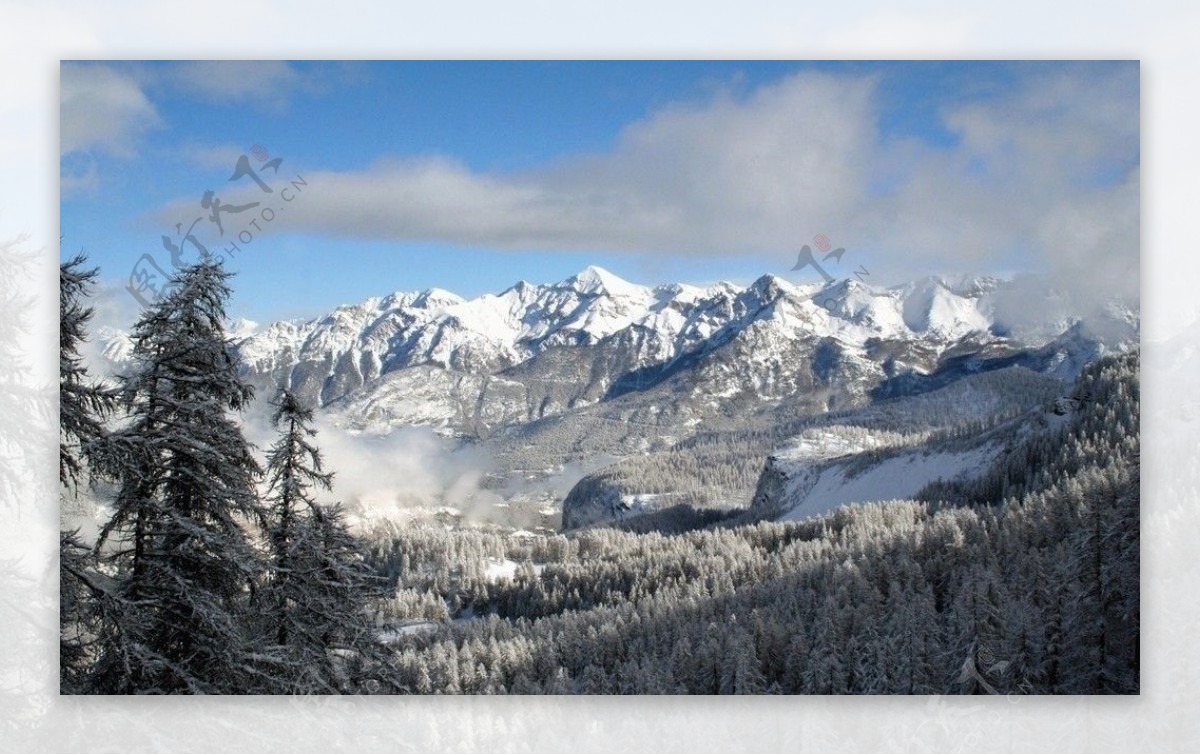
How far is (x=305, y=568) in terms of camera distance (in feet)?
23.9

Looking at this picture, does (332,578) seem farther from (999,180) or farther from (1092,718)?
(999,180)

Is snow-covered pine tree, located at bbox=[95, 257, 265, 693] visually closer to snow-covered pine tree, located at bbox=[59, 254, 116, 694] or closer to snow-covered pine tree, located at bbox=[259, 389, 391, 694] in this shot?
snow-covered pine tree, located at bbox=[59, 254, 116, 694]

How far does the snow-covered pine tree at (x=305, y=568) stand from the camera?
23.5ft

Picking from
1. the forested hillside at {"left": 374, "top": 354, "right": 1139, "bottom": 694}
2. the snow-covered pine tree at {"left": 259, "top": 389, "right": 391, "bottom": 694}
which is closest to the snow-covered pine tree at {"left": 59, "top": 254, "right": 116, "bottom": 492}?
the snow-covered pine tree at {"left": 259, "top": 389, "right": 391, "bottom": 694}

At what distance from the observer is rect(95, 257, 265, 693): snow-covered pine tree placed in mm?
6355

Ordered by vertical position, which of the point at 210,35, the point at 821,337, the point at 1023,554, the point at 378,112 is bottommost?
the point at 1023,554

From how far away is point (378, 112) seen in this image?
9.71m

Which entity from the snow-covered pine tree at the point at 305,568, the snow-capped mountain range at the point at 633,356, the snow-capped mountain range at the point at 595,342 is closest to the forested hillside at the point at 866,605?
the snow-covered pine tree at the point at 305,568

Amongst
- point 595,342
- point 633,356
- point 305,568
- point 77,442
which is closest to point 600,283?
point 595,342

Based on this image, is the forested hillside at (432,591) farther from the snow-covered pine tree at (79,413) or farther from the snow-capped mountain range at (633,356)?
the snow-capped mountain range at (633,356)

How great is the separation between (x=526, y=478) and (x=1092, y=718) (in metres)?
15.3

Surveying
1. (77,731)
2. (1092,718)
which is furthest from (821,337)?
(77,731)

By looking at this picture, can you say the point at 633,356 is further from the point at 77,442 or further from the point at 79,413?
the point at 79,413

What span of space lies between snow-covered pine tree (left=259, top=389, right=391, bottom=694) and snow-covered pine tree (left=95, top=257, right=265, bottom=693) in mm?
354
